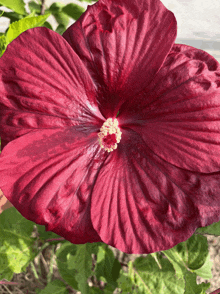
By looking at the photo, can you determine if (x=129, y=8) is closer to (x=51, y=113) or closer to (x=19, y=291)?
(x=51, y=113)

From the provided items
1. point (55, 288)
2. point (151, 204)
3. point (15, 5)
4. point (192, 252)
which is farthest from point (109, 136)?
point (55, 288)

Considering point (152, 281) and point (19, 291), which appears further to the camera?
point (19, 291)

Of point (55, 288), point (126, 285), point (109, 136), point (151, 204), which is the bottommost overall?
point (55, 288)

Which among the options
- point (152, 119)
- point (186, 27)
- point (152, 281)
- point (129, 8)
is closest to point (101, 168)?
point (152, 119)

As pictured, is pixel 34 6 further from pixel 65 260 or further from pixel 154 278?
pixel 154 278

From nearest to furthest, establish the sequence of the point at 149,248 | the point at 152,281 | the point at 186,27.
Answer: the point at 149,248, the point at 152,281, the point at 186,27

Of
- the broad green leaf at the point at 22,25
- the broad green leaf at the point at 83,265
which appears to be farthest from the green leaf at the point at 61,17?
the broad green leaf at the point at 83,265

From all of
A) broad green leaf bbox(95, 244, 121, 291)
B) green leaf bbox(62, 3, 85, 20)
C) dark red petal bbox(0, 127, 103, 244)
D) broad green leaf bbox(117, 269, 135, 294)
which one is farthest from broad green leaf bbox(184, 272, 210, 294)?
green leaf bbox(62, 3, 85, 20)
